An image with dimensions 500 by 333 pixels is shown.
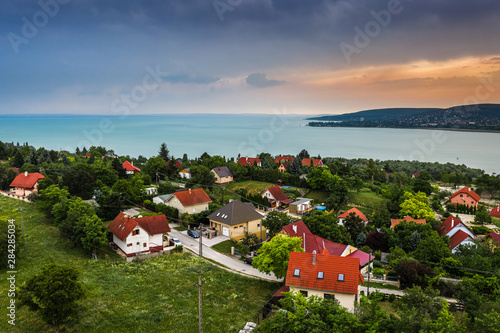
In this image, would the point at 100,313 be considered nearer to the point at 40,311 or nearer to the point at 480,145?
the point at 40,311

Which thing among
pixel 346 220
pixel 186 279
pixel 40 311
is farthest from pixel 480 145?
pixel 40 311

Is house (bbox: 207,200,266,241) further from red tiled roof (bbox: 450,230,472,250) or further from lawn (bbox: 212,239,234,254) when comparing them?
red tiled roof (bbox: 450,230,472,250)

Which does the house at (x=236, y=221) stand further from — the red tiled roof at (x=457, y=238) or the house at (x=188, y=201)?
the red tiled roof at (x=457, y=238)

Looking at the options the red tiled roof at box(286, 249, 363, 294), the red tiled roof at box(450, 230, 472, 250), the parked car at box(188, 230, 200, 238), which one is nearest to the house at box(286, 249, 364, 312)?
the red tiled roof at box(286, 249, 363, 294)

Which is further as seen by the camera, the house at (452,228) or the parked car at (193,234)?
the house at (452,228)

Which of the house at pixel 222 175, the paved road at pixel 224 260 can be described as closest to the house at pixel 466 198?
the house at pixel 222 175

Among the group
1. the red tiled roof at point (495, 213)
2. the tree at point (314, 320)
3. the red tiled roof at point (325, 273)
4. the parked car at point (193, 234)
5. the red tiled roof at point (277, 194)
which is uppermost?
the tree at point (314, 320)
